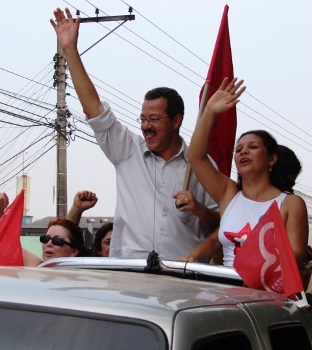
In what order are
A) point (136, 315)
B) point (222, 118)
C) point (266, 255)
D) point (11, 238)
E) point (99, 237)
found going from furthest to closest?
point (99, 237) < point (222, 118) < point (11, 238) < point (266, 255) < point (136, 315)

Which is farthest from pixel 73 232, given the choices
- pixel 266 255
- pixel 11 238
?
pixel 266 255

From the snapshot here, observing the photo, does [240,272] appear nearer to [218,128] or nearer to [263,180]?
[263,180]

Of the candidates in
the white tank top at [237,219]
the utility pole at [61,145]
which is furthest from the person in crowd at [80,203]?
the utility pole at [61,145]

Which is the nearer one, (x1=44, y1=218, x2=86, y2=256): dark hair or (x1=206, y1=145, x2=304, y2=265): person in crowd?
(x1=206, y1=145, x2=304, y2=265): person in crowd

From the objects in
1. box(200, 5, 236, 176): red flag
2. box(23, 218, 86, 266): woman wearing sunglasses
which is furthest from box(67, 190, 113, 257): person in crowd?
box(200, 5, 236, 176): red flag

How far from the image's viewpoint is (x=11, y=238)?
3.35m

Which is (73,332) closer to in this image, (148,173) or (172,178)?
(148,173)

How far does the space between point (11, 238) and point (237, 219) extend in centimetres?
113

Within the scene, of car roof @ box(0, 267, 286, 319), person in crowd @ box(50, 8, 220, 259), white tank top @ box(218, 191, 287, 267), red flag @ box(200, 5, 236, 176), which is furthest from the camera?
red flag @ box(200, 5, 236, 176)

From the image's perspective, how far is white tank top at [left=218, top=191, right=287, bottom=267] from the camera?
3467 mm

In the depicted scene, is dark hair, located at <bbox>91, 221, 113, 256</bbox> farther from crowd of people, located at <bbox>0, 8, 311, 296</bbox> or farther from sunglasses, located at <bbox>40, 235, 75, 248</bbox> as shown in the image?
sunglasses, located at <bbox>40, 235, 75, 248</bbox>

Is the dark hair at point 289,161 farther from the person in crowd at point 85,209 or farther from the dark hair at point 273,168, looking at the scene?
the person in crowd at point 85,209

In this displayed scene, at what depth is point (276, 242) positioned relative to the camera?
261 centimetres

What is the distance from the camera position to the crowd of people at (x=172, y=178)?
3746mm
